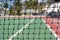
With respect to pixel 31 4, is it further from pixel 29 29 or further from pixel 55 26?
pixel 29 29

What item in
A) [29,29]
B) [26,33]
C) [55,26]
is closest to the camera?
[26,33]

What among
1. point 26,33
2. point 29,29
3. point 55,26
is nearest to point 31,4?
point 55,26

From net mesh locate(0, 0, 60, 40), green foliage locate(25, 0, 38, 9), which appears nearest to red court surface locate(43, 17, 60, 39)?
net mesh locate(0, 0, 60, 40)

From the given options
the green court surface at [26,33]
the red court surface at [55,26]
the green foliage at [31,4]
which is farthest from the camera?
the green foliage at [31,4]

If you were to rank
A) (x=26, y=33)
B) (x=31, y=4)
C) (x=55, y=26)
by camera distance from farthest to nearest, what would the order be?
(x=31, y=4) < (x=55, y=26) < (x=26, y=33)

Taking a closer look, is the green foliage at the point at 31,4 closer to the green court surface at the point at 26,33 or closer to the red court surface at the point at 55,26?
the green court surface at the point at 26,33

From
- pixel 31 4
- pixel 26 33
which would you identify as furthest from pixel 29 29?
pixel 31 4

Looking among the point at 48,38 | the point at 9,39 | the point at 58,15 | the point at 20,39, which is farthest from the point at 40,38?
the point at 58,15

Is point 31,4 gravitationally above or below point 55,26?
above

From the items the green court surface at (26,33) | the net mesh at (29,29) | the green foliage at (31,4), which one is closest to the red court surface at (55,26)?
the net mesh at (29,29)

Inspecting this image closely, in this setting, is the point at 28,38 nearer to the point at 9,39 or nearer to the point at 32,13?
the point at 9,39

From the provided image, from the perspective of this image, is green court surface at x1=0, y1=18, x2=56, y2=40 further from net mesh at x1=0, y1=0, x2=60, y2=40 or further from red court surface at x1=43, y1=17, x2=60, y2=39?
red court surface at x1=43, y1=17, x2=60, y2=39

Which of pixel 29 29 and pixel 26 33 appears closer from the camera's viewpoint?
pixel 26 33

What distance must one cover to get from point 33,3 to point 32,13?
1441 mm
